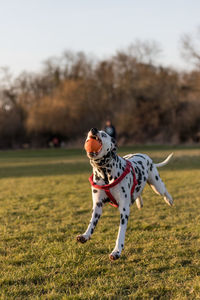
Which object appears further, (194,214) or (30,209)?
(30,209)

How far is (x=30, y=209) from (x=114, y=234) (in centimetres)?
291

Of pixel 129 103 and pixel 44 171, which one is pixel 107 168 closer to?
pixel 44 171

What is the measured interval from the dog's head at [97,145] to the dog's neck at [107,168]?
8 cm

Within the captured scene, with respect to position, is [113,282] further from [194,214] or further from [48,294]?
[194,214]

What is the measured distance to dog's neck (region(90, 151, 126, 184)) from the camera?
4.24m

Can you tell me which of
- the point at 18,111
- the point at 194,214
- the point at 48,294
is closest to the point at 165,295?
the point at 48,294

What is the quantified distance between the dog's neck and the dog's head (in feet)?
0.26

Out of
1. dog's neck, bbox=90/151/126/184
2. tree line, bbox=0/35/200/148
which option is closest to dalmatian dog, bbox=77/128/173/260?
dog's neck, bbox=90/151/126/184

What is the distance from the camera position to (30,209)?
781 cm

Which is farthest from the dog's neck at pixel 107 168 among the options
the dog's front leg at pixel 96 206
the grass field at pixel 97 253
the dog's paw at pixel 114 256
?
the grass field at pixel 97 253

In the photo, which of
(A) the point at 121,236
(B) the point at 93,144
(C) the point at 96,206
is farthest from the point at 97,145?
(A) the point at 121,236

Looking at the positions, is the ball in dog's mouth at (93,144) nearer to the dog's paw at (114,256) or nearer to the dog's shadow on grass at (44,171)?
the dog's paw at (114,256)

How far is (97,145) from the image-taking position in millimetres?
3936

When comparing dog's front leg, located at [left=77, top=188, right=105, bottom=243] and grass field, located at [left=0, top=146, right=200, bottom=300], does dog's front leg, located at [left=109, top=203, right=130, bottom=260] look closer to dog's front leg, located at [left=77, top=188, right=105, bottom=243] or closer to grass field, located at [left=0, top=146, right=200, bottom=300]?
grass field, located at [left=0, top=146, right=200, bottom=300]
